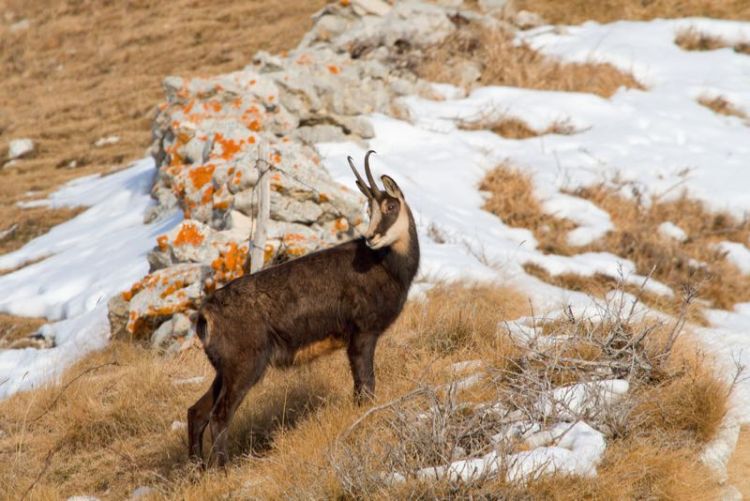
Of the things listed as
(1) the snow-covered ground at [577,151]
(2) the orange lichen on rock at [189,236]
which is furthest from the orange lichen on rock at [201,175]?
(1) the snow-covered ground at [577,151]

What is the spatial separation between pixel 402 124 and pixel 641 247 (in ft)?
18.4

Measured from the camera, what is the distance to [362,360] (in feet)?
20.6

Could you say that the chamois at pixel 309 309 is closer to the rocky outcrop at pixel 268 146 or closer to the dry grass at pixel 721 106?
the rocky outcrop at pixel 268 146

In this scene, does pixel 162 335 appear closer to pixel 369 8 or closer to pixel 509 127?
pixel 509 127

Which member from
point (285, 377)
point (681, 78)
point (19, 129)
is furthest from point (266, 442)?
point (19, 129)

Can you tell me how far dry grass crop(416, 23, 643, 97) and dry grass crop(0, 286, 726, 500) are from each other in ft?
36.9

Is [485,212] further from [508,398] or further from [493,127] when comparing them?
[508,398]

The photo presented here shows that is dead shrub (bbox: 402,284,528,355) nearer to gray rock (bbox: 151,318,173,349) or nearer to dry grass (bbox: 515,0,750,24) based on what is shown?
gray rock (bbox: 151,318,173,349)

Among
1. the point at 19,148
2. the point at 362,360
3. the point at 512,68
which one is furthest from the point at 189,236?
the point at 19,148

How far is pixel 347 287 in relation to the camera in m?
6.40

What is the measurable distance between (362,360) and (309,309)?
0.59m

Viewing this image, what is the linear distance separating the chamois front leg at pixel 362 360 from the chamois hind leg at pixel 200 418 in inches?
42.3

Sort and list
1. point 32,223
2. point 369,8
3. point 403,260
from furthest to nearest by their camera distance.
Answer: point 369,8
point 32,223
point 403,260

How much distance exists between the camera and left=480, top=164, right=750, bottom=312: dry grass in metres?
12.2
